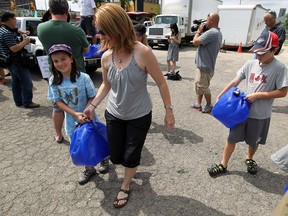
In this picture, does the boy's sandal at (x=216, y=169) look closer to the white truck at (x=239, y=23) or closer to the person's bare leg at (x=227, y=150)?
the person's bare leg at (x=227, y=150)

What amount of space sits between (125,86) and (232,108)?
123 centimetres

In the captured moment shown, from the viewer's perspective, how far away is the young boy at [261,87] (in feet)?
7.52

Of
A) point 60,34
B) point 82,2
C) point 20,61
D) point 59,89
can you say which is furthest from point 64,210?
point 82,2

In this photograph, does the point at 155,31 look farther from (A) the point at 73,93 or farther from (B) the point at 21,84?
(A) the point at 73,93

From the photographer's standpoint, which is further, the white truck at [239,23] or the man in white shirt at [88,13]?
the white truck at [239,23]

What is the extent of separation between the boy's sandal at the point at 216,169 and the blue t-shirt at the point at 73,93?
172cm

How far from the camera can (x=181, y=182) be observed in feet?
8.91

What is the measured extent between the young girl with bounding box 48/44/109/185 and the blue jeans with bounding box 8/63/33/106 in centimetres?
248

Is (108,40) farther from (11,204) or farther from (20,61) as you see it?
(20,61)

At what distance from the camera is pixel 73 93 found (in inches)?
97.7

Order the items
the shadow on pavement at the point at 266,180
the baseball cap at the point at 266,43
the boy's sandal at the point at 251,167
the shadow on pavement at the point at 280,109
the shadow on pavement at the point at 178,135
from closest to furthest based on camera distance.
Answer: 1. the baseball cap at the point at 266,43
2. the shadow on pavement at the point at 266,180
3. the boy's sandal at the point at 251,167
4. the shadow on pavement at the point at 178,135
5. the shadow on pavement at the point at 280,109

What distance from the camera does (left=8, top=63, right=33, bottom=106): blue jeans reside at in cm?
447

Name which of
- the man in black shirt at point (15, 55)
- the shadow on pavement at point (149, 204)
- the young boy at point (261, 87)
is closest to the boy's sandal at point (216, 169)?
the young boy at point (261, 87)

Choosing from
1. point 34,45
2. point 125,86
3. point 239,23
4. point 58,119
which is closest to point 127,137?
point 125,86
